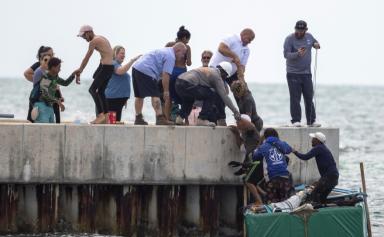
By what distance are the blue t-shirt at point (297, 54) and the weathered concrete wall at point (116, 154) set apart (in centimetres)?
250

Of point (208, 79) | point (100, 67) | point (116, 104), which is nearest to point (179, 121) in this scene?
point (208, 79)

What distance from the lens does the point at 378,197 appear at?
103ft

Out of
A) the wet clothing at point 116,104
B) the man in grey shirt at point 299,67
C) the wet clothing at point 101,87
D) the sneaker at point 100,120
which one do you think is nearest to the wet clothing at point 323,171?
the man in grey shirt at point 299,67

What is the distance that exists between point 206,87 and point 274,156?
2039 mm

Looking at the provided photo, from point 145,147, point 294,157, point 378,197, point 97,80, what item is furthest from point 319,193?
point 378,197

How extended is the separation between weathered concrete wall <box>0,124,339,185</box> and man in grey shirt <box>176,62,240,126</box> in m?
0.50

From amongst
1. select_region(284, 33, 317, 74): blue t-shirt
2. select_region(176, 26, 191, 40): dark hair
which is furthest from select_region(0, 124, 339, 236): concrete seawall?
select_region(284, 33, 317, 74): blue t-shirt

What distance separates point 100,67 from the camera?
2142 cm

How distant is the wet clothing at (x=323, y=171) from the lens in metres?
19.5

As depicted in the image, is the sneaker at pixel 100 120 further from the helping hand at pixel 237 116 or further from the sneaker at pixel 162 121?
the helping hand at pixel 237 116

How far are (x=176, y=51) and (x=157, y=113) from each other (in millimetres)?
1261

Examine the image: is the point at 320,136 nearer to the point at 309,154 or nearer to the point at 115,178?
the point at 309,154

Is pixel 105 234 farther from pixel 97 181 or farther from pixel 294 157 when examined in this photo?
pixel 294 157

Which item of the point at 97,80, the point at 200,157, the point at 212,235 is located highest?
the point at 97,80
